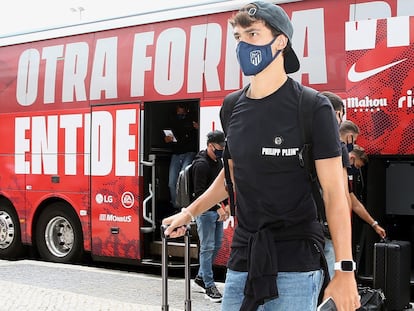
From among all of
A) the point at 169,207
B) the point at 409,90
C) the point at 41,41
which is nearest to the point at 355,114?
the point at 409,90

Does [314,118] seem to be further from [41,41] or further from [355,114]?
[41,41]

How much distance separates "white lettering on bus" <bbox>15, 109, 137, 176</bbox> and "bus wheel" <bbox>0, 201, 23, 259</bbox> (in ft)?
2.53

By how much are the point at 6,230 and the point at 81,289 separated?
3.65 meters

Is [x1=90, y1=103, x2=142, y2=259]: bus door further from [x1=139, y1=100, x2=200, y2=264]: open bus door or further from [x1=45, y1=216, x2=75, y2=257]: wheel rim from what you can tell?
[x1=45, y1=216, x2=75, y2=257]: wheel rim

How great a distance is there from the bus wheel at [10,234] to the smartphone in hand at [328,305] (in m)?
9.56

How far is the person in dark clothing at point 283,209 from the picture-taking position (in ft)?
9.72

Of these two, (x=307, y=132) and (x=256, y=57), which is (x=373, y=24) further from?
(x=307, y=132)

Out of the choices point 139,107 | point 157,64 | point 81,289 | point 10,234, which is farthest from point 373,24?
point 10,234

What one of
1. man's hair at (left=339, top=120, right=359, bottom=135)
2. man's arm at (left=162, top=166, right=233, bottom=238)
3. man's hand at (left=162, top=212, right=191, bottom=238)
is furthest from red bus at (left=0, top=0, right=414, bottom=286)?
man's arm at (left=162, top=166, right=233, bottom=238)

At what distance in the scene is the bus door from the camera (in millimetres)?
9969

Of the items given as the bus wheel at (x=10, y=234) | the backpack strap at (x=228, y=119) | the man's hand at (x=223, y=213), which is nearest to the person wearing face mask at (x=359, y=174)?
the man's hand at (x=223, y=213)

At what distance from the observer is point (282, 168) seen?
3012 mm

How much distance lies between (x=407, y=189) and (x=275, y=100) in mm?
6064

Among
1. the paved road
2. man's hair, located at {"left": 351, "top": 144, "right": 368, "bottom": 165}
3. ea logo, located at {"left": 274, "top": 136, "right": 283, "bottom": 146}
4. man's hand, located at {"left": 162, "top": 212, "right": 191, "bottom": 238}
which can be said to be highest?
ea logo, located at {"left": 274, "top": 136, "right": 283, "bottom": 146}
